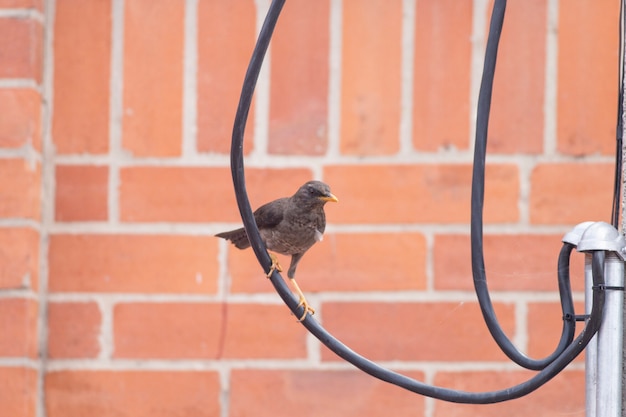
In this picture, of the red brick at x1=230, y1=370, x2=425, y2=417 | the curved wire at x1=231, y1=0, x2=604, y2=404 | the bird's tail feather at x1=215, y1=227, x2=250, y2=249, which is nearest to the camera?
the curved wire at x1=231, y1=0, x2=604, y2=404

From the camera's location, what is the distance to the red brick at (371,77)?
221 centimetres

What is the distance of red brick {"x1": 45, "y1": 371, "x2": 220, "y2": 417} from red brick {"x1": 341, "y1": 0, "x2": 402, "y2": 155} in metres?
0.56

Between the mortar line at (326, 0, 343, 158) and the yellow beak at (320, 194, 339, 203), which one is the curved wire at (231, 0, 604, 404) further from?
the mortar line at (326, 0, 343, 158)

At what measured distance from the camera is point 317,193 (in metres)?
2.10

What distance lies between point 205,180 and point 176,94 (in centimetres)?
19

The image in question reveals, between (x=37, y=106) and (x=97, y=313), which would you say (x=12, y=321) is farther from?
(x=37, y=106)

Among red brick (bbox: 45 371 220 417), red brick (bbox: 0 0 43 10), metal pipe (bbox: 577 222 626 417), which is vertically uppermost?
red brick (bbox: 0 0 43 10)

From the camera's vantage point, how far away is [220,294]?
2191 mm

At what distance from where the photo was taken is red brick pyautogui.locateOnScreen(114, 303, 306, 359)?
218cm

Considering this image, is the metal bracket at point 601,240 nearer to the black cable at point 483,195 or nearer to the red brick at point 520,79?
the black cable at point 483,195

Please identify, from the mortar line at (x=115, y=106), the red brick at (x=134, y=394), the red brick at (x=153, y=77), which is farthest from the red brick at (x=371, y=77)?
the red brick at (x=134, y=394)

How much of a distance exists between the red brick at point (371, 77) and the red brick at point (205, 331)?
383 mm

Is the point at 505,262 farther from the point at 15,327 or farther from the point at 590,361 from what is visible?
the point at 15,327

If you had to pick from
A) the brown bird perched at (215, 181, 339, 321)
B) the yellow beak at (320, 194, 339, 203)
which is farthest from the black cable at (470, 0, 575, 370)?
the yellow beak at (320, 194, 339, 203)
